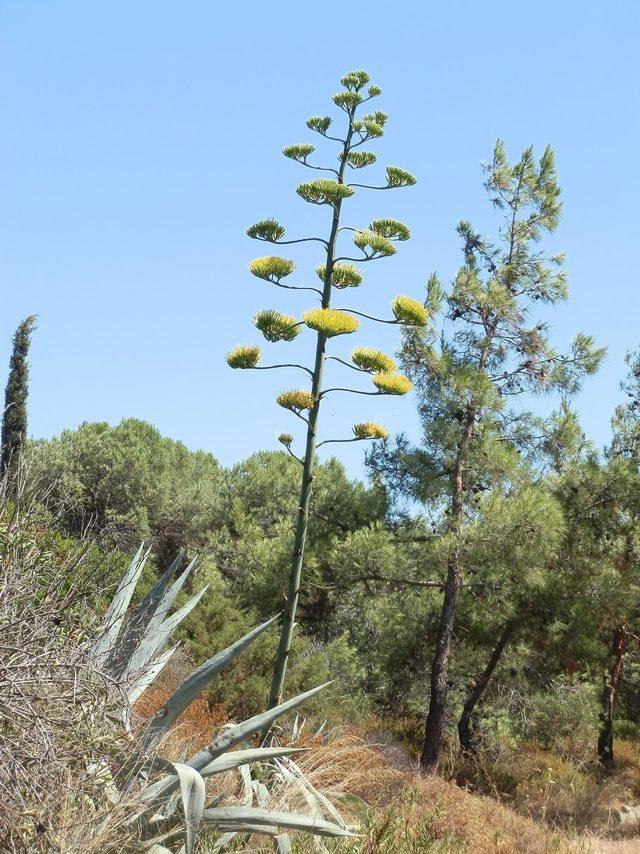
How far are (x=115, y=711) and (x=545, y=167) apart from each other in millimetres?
11850

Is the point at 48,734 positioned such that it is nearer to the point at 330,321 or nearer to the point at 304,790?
the point at 304,790

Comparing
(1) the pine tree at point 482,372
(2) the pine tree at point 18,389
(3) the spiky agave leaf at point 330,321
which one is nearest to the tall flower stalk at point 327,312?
(3) the spiky agave leaf at point 330,321

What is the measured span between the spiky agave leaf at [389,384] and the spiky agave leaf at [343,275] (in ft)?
2.53

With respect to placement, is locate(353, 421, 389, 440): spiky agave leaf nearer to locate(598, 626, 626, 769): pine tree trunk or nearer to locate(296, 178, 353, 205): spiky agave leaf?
locate(296, 178, 353, 205): spiky agave leaf

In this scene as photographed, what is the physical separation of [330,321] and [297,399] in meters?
0.59

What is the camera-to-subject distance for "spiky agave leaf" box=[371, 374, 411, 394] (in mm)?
6297

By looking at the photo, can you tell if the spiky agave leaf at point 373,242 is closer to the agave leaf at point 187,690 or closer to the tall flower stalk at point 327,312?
the tall flower stalk at point 327,312

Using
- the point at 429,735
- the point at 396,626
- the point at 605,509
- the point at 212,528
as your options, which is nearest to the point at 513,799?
the point at 429,735

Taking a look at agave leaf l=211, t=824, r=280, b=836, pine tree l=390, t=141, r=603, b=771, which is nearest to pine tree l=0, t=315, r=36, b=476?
pine tree l=390, t=141, r=603, b=771

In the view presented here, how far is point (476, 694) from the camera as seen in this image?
573 inches

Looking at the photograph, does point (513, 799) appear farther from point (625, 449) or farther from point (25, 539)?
point (25, 539)

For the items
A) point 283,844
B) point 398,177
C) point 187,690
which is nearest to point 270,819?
point 283,844

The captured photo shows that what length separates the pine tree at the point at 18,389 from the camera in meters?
18.9

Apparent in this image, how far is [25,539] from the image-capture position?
5594 mm
